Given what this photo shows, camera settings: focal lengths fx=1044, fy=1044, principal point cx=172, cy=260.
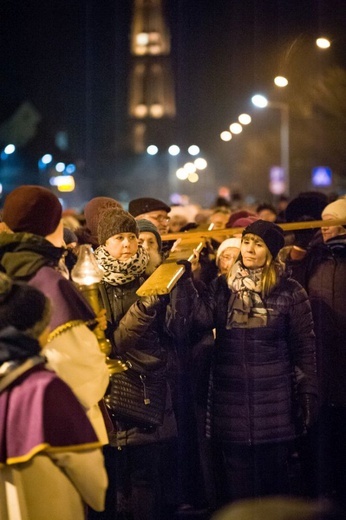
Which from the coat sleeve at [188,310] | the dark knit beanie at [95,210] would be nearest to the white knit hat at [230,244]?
the dark knit beanie at [95,210]

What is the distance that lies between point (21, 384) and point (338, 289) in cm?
478

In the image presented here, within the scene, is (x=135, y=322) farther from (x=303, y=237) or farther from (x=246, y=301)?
(x=303, y=237)

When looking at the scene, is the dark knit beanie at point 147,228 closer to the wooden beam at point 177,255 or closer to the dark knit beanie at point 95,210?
the wooden beam at point 177,255

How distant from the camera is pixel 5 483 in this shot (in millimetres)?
4484

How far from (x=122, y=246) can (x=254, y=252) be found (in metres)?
1.06

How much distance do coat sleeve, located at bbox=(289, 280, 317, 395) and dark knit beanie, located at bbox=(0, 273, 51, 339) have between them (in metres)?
3.22

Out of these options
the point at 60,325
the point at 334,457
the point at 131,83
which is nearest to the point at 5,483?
the point at 60,325

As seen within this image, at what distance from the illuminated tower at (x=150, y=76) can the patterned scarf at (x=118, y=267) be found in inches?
3570

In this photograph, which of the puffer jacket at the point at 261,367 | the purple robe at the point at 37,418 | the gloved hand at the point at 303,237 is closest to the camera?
the purple robe at the point at 37,418

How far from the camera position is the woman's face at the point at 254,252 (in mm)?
7461

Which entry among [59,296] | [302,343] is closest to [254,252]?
[302,343]

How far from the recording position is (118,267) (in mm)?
6898

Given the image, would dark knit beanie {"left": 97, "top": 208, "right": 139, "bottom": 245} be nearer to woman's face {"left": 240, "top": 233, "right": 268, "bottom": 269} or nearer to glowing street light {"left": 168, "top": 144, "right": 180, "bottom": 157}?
woman's face {"left": 240, "top": 233, "right": 268, "bottom": 269}

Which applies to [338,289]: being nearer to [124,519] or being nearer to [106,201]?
[106,201]
